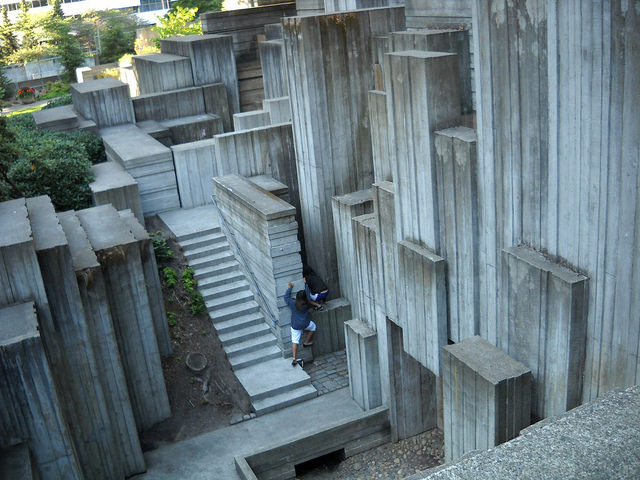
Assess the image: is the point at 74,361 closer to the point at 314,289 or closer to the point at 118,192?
the point at 314,289

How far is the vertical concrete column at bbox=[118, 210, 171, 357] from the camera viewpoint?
1151cm

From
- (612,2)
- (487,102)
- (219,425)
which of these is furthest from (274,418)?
(612,2)

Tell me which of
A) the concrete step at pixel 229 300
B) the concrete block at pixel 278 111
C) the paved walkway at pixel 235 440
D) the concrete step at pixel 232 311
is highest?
the concrete block at pixel 278 111

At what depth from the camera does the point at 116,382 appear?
990 cm

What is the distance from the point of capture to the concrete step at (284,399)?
11.4m

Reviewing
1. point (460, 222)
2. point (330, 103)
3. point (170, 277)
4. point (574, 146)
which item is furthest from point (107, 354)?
point (574, 146)

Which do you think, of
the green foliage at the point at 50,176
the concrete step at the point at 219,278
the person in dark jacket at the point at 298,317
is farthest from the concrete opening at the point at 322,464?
the green foliage at the point at 50,176

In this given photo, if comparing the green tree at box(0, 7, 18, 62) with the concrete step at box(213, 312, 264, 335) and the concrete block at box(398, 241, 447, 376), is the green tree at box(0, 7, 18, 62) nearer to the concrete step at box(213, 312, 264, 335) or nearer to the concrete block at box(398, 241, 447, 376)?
the concrete step at box(213, 312, 264, 335)

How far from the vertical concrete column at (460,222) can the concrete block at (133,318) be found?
16.0 ft

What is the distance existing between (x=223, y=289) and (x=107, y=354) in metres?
3.96

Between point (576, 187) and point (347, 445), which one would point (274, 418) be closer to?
point (347, 445)

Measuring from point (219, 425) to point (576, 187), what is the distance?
7.34m

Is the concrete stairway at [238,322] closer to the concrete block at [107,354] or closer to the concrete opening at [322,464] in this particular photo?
the concrete opening at [322,464]

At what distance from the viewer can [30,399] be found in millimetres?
8211
